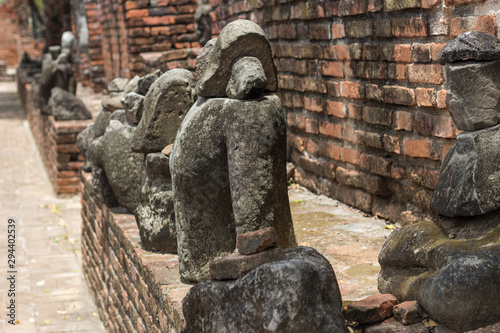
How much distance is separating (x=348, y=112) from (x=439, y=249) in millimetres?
2307

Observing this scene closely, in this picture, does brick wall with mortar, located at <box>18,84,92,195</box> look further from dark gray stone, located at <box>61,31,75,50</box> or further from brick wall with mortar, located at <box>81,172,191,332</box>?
dark gray stone, located at <box>61,31,75,50</box>

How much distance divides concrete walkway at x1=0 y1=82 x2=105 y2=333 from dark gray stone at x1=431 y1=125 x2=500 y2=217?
366cm

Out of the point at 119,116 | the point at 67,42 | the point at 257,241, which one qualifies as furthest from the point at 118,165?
the point at 67,42

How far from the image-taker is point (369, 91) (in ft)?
13.5

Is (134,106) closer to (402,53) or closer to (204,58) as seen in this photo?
(204,58)

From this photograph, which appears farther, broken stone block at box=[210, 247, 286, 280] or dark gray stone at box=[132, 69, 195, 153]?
dark gray stone at box=[132, 69, 195, 153]

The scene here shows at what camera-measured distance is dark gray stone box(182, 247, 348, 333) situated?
199 centimetres

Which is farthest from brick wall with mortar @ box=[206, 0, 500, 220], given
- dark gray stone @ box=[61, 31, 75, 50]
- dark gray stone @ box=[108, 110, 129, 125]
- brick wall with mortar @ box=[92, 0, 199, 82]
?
dark gray stone @ box=[61, 31, 75, 50]

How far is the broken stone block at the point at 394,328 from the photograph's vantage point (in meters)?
2.14

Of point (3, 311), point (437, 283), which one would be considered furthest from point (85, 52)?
point (437, 283)

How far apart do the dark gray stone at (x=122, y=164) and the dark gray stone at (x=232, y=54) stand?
1.55 metres

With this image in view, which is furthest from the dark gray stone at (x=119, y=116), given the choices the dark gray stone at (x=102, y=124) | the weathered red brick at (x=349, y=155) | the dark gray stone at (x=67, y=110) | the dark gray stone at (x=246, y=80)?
the dark gray stone at (x=67, y=110)

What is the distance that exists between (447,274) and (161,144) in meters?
1.88

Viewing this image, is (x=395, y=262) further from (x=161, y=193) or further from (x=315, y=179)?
(x=315, y=179)
